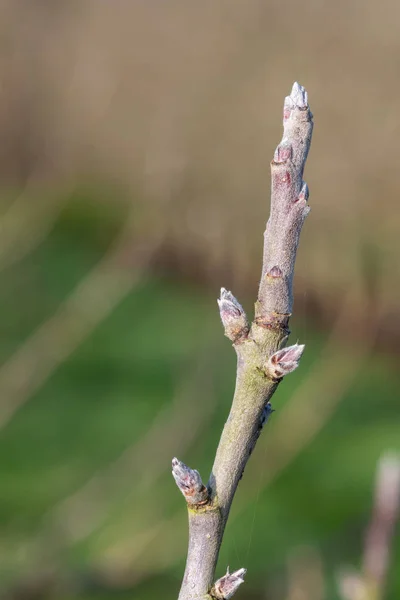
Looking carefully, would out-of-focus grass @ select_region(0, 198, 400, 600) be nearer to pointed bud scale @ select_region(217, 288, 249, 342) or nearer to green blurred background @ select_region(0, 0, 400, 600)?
green blurred background @ select_region(0, 0, 400, 600)

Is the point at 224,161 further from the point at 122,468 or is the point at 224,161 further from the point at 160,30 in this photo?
the point at 122,468

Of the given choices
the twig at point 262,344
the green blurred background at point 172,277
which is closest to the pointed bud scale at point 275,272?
the twig at point 262,344

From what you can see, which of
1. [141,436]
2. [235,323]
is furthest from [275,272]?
[141,436]

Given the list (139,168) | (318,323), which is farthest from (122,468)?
(139,168)

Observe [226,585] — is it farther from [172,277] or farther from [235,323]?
[172,277]

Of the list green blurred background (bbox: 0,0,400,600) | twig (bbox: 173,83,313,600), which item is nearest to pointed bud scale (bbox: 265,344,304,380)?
twig (bbox: 173,83,313,600)
